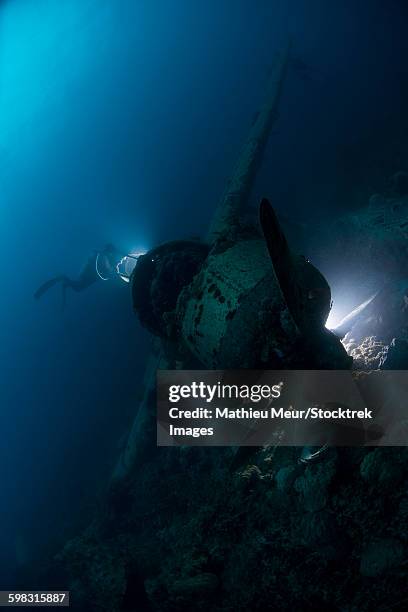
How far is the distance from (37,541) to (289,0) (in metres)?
54.4

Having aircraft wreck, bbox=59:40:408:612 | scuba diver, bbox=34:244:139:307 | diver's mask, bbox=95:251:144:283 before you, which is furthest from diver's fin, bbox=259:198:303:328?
scuba diver, bbox=34:244:139:307

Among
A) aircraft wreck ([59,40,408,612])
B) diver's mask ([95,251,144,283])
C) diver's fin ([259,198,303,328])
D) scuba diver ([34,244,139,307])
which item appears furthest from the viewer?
scuba diver ([34,244,139,307])

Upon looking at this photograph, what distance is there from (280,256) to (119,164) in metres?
39.6

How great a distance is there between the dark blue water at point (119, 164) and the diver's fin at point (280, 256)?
1225 centimetres

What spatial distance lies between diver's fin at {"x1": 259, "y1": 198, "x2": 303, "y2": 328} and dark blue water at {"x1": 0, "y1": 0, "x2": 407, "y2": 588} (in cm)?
1225

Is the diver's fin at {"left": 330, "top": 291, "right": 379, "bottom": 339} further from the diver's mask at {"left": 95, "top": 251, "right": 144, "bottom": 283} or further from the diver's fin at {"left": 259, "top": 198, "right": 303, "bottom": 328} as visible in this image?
the diver's mask at {"left": 95, "top": 251, "right": 144, "bottom": 283}

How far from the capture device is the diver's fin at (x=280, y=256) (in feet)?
8.15

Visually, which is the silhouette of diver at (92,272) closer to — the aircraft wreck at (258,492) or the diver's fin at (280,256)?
the aircraft wreck at (258,492)

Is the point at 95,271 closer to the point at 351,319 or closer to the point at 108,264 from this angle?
the point at 108,264

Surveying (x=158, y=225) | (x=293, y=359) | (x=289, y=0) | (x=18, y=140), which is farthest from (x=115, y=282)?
(x=18, y=140)

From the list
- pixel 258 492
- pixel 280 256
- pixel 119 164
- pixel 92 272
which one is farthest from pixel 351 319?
pixel 119 164

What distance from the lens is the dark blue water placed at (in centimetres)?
1936

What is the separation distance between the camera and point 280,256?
2787 millimetres

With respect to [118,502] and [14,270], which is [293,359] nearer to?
[118,502]
